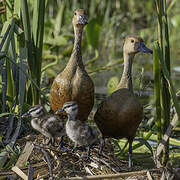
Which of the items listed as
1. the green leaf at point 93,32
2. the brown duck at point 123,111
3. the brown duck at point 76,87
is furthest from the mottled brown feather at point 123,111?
the green leaf at point 93,32

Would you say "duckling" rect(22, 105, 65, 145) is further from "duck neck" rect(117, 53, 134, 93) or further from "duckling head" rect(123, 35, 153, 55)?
"duckling head" rect(123, 35, 153, 55)

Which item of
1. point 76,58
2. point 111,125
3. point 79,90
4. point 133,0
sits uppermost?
point 133,0

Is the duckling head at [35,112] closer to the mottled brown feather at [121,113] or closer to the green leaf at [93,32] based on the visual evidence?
the mottled brown feather at [121,113]

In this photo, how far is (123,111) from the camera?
4.12 meters

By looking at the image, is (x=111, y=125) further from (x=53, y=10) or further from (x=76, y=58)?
(x=53, y=10)

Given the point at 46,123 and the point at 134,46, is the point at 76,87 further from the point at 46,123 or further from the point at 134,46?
the point at 134,46

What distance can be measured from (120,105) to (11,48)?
1.36 meters

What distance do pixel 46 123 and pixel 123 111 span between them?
0.75 m

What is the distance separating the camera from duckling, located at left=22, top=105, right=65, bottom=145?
4.02 metres

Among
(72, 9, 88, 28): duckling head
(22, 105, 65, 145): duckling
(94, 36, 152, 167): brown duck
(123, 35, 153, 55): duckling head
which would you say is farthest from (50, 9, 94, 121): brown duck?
(123, 35, 153, 55): duckling head

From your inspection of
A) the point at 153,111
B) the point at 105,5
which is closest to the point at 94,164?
the point at 153,111

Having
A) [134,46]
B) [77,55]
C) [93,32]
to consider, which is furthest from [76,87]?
[93,32]

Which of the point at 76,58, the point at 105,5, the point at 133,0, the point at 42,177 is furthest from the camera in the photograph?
the point at 133,0

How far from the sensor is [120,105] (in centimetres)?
414
